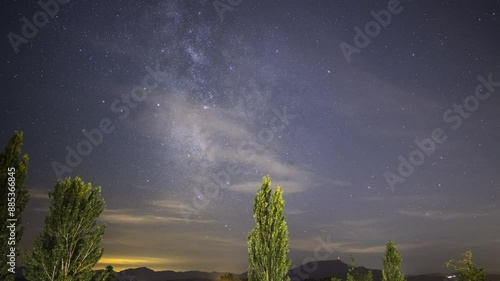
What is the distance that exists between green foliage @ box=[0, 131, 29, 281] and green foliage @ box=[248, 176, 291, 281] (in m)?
10.4

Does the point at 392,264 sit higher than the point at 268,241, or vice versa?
the point at 268,241

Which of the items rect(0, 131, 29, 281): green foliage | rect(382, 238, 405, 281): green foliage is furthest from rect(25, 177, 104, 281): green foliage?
rect(382, 238, 405, 281): green foliage

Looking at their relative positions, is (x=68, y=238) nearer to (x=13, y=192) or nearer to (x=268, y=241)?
(x=13, y=192)

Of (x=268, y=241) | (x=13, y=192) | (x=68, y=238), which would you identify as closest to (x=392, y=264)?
(x=268, y=241)

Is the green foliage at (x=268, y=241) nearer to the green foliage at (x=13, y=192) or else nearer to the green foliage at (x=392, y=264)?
the green foliage at (x=13, y=192)

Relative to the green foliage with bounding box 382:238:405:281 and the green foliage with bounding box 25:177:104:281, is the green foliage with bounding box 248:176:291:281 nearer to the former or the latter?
the green foliage with bounding box 25:177:104:281

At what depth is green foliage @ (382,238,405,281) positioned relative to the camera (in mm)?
30781

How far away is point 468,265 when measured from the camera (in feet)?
89.9

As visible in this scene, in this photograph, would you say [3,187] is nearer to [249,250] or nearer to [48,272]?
[48,272]

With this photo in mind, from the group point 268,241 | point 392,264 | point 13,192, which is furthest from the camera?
point 392,264

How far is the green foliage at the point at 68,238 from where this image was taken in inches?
583

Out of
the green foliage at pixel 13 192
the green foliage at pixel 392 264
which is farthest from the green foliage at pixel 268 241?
the green foliage at pixel 392 264

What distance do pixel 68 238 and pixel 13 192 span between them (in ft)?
9.51

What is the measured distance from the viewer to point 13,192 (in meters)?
15.0
